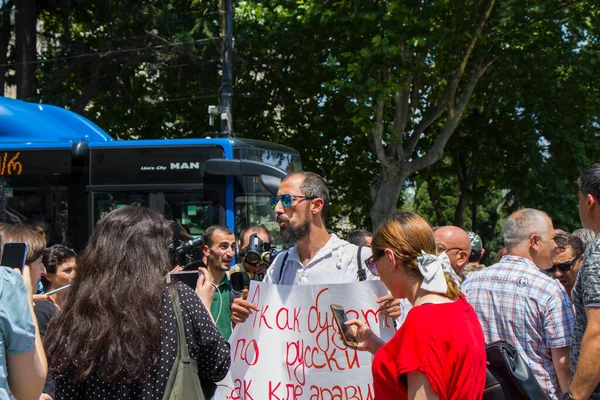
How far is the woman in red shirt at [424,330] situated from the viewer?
265 cm

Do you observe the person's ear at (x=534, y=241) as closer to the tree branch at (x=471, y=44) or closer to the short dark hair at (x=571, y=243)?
the short dark hair at (x=571, y=243)

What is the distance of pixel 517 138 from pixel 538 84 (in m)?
1.70

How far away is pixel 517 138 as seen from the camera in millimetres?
21250

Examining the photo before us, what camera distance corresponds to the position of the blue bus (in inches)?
450

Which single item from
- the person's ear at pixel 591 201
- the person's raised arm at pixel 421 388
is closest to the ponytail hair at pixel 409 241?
the person's raised arm at pixel 421 388

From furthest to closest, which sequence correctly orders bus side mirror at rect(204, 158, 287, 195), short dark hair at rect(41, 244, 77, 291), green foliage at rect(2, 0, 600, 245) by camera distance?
green foliage at rect(2, 0, 600, 245) < bus side mirror at rect(204, 158, 287, 195) < short dark hair at rect(41, 244, 77, 291)

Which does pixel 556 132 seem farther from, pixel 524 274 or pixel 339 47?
pixel 524 274

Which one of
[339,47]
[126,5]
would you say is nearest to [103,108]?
[126,5]

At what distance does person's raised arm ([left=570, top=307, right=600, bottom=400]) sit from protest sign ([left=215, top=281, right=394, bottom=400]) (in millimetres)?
856

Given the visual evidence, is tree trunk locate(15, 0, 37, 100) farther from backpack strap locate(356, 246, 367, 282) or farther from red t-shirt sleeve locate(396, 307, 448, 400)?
red t-shirt sleeve locate(396, 307, 448, 400)

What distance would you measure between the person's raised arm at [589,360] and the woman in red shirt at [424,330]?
66 centimetres

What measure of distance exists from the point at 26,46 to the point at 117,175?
8886 mm

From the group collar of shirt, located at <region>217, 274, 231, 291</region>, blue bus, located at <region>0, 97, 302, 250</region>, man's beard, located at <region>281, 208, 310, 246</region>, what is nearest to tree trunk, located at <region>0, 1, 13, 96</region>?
blue bus, located at <region>0, 97, 302, 250</region>

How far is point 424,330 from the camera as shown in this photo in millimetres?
2689
